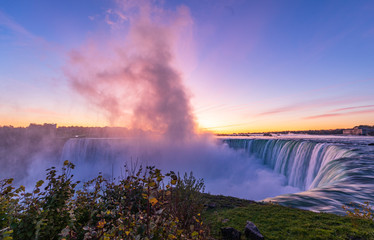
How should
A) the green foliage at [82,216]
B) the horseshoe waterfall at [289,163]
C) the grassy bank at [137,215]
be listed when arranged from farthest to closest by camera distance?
1. the horseshoe waterfall at [289,163]
2. the grassy bank at [137,215]
3. the green foliage at [82,216]

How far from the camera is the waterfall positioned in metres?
14.8

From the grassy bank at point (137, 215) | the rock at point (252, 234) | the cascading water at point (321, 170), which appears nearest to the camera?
the grassy bank at point (137, 215)

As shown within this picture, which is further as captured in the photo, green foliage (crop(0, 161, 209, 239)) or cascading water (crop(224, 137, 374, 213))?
cascading water (crop(224, 137, 374, 213))

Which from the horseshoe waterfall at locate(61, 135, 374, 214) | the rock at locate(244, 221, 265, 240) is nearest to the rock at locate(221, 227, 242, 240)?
the rock at locate(244, 221, 265, 240)

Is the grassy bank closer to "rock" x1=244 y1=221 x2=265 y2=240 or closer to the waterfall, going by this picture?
"rock" x1=244 y1=221 x2=265 y2=240

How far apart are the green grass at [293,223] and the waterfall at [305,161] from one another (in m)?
7.79

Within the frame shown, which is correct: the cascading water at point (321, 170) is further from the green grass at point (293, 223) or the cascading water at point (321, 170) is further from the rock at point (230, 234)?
the rock at point (230, 234)

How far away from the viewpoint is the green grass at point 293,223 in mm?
5148

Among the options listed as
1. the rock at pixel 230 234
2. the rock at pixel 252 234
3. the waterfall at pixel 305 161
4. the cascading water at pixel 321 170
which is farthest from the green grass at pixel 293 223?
the waterfall at pixel 305 161

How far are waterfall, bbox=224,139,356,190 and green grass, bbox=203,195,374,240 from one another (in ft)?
25.6

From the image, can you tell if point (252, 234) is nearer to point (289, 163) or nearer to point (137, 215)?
point (137, 215)

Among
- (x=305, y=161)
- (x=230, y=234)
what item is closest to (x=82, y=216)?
(x=230, y=234)

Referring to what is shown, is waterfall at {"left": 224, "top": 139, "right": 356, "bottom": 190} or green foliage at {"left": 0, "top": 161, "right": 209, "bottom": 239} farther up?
green foliage at {"left": 0, "top": 161, "right": 209, "bottom": 239}

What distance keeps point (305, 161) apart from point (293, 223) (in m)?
17.3
